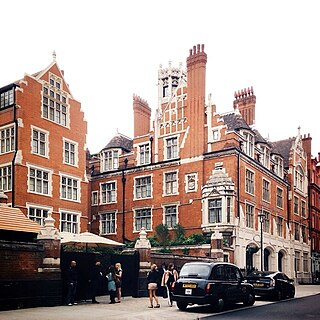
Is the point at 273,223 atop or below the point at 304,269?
atop

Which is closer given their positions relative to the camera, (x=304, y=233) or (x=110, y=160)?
(x=110, y=160)

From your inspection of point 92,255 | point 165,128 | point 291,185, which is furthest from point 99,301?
point 291,185

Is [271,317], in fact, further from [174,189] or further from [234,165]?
[174,189]

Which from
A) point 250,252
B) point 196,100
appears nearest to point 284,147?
point 196,100

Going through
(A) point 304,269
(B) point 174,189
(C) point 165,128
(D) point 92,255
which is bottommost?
(A) point 304,269

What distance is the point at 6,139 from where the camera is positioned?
117 feet

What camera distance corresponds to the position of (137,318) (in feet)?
52.7

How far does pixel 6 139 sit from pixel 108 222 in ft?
46.6

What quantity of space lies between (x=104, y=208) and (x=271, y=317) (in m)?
31.3

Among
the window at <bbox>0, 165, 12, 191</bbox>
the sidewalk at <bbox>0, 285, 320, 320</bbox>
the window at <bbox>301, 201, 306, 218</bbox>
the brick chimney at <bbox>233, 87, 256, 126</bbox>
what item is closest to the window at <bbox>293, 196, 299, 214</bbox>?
the window at <bbox>301, 201, 306, 218</bbox>

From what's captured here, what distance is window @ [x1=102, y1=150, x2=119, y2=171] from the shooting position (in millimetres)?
47562

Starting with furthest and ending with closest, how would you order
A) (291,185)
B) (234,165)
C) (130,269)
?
(291,185) < (234,165) < (130,269)

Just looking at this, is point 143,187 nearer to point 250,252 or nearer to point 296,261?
point 250,252

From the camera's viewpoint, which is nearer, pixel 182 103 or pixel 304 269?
pixel 182 103
